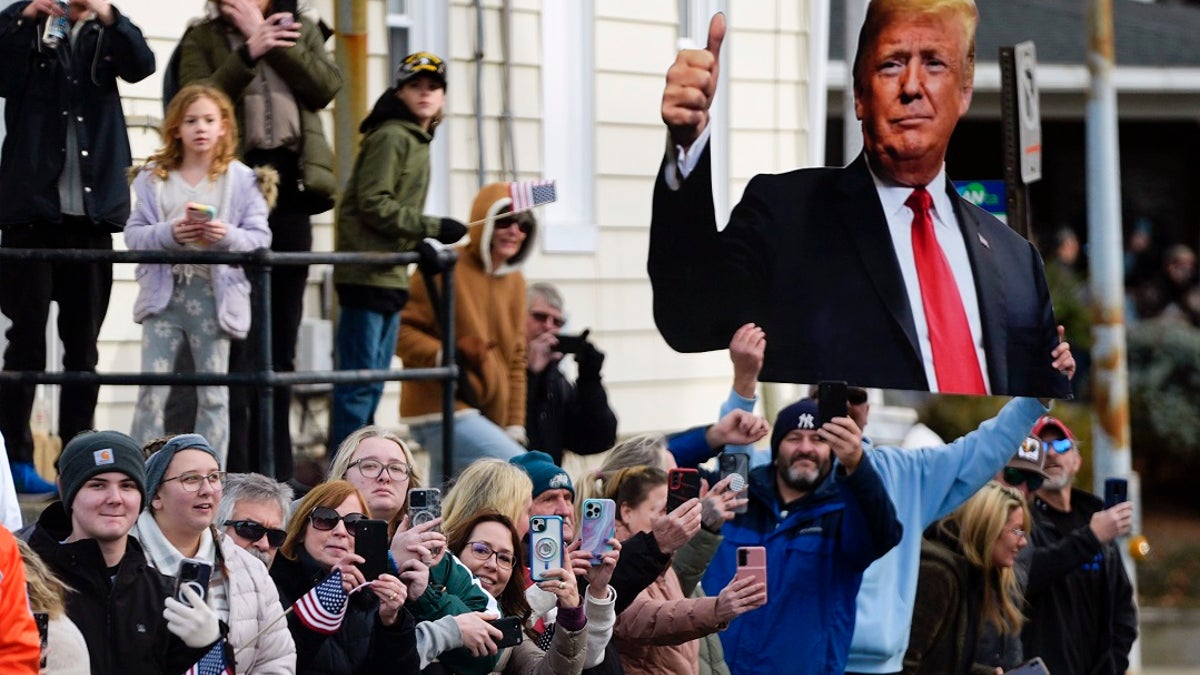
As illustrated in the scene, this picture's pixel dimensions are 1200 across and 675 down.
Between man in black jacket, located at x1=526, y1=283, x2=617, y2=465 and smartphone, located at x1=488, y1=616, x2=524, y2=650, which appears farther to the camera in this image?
man in black jacket, located at x1=526, y1=283, x2=617, y2=465

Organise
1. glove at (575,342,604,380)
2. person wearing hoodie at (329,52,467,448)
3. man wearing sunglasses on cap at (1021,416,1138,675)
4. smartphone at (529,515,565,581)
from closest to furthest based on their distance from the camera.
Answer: smartphone at (529,515,565,581)
person wearing hoodie at (329,52,467,448)
man wearing sunglasses on cap at (1021,416,1138,675)
glove at (575,342,604,380)

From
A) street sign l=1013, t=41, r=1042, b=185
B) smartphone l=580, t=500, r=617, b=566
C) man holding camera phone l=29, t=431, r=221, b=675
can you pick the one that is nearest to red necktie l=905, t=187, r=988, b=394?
street sign l=1013, t=41, r=1042, b=185

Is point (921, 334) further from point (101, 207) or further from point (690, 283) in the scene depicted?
point (101, 207)

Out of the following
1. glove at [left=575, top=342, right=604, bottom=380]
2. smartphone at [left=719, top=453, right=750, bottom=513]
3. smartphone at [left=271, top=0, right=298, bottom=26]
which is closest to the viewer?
smartphone at [left=719, top=453, right=750, bottom=513]

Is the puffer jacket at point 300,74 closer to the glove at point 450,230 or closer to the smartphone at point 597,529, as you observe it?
the glove at point 450,230

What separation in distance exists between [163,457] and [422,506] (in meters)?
0.67

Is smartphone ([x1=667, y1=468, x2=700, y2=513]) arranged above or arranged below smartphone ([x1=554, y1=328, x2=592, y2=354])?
below

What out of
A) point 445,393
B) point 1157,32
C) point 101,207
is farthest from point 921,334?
point 1157,32

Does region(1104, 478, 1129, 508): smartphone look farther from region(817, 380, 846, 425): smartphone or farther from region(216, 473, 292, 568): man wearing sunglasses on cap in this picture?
region(216, 473, 292, 568): man wearing sunglasses on cap

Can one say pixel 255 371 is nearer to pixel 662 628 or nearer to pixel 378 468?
pixel 378 468

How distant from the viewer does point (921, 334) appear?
7598 millimetres

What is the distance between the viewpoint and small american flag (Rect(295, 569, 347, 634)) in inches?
228

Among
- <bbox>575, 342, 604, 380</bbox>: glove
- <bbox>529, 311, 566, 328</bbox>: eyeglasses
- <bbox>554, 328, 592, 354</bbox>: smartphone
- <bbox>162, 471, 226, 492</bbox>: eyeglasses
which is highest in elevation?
<bbox>529, 311, 566, 328</bbox>: eyeglasses

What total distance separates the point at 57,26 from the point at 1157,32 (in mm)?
21283
